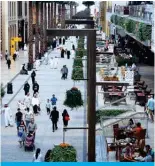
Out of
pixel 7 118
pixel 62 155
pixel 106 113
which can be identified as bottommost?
pixel 7 118

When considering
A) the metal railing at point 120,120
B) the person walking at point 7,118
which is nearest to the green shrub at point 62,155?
the metal railing at point 120,120

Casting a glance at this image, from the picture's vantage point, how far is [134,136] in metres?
16.0

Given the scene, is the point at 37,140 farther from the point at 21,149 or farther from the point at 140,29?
the point at 140,29

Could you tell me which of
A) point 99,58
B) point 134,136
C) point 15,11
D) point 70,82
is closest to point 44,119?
point 134,136

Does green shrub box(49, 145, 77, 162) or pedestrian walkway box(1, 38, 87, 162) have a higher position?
green shrub box(49, 145, 77, 162)

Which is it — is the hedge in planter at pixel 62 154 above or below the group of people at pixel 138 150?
above

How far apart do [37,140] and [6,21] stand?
108 feet

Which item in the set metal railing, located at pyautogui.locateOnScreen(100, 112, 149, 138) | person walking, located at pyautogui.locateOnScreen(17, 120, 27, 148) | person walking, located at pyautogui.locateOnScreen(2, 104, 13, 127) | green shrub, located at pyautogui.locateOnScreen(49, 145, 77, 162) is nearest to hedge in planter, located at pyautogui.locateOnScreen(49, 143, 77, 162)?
green shrub, located at pyautogui.locateOnScreen(49, 145, 77, 162)

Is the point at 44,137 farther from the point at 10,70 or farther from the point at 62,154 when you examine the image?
the point at 10,70

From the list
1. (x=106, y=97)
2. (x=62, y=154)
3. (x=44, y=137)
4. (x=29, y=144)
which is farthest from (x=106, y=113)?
(x=62, y=154)

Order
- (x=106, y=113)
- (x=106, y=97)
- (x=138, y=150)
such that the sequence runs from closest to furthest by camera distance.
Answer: (x=138, y=150) → (x=106, y=113) → (x=106, y=97)

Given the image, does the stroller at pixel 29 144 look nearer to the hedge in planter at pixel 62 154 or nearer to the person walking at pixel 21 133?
the person walking at pixel 21 133

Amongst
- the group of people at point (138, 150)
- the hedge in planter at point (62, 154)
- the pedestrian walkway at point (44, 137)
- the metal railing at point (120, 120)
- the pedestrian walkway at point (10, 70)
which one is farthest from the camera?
the pedestrian walkway at point (10, 70)

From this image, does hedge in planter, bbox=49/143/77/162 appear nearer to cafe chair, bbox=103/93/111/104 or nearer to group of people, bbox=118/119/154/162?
group of people, bbox=118/119/154/162
